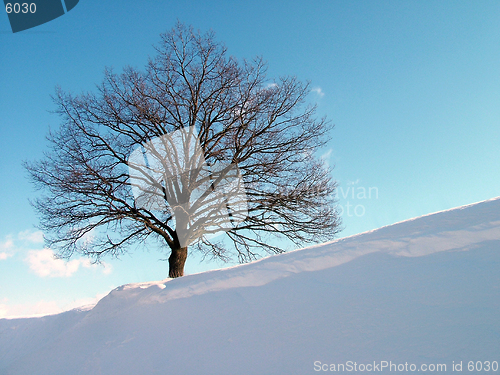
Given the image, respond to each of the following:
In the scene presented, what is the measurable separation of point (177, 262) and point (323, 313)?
672 cm

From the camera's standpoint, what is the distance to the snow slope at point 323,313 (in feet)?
7.42

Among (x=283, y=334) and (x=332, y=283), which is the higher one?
(x=332, y=283)

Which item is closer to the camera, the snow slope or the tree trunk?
the snow slope

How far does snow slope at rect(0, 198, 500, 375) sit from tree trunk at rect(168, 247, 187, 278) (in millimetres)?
4372

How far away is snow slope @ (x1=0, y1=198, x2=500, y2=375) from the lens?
2262 millimetres

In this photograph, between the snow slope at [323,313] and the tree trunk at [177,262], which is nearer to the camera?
the snow slope at [323,313]

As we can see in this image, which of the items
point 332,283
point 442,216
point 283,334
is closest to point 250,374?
point 283,334

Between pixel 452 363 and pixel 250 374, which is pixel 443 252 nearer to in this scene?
pixel 452 363

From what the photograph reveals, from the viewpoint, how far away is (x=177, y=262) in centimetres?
875

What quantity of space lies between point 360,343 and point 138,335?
233 cm

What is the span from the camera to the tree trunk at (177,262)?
8576 millimetres

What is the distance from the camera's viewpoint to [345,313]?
8.73ft

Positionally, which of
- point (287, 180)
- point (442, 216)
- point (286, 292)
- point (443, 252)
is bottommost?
point (286, 292)

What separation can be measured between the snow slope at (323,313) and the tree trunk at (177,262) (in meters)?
4.37
